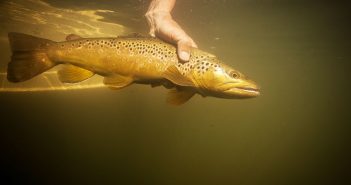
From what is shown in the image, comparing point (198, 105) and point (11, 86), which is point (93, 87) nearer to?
point (11, 86)

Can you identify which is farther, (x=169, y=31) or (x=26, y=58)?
(x=169, y=31)

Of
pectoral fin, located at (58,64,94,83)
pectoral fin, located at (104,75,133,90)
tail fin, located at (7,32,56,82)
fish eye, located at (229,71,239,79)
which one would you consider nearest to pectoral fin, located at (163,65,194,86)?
pectoral fin, located at (104,75,133,90)

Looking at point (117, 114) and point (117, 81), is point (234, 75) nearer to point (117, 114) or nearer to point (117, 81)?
point (117, 81)

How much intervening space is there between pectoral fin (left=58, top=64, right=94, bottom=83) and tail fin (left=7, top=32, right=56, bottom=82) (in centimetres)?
27

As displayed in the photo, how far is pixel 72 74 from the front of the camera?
13.2 feet

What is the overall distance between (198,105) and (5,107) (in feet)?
166

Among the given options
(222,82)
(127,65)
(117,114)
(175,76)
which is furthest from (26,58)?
(117,114)

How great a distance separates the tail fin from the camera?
148 inches

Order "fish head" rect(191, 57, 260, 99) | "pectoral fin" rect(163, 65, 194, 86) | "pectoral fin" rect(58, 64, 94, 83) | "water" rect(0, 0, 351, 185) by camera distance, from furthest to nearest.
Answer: "water" rect(0, 0, 351, 185) < "pectoral fin" rect(58, 64, 94, 83) < "fish head" rect(191, 57, 260, 99) < "pectoral fin" rect(163, 65, 194, 86)

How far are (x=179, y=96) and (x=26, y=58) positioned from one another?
246cm

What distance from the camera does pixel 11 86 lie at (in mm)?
19375

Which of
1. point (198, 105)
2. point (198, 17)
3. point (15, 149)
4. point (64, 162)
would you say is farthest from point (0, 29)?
point (198, 105)

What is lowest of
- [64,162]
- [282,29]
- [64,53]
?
[64,162]

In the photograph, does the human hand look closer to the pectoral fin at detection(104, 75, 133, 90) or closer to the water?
the pectoral fin at detection(104, 75, 133, 90)
